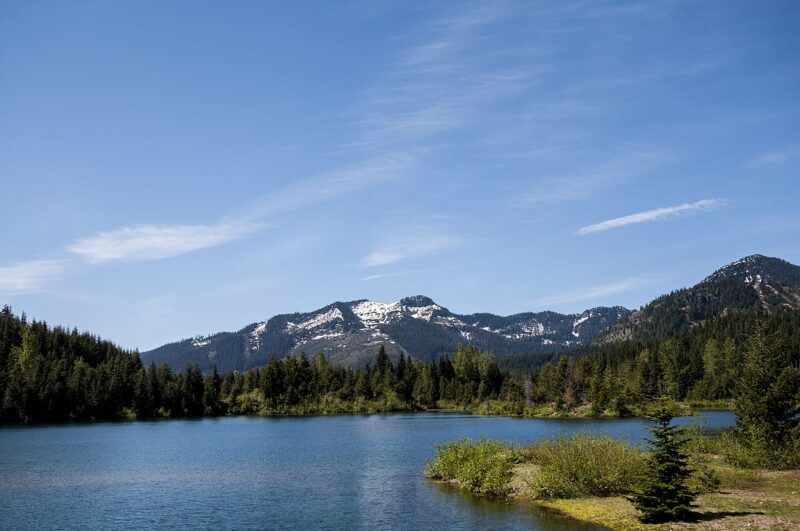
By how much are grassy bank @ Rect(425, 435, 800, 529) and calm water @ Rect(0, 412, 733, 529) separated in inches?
111

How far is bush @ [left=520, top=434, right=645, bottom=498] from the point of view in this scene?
48406 mm

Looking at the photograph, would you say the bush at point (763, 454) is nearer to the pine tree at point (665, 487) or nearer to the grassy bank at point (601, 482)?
the grassy bank at point (601, 482)

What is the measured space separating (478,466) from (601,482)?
35.2ft

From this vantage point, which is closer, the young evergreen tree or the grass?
the grass

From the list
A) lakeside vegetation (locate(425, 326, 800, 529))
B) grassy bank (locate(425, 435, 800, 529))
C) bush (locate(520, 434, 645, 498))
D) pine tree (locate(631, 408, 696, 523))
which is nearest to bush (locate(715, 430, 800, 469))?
lakeside vegetation (locate(425, 326, 800, 529))

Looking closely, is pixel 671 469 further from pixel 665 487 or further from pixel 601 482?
pixel 601 482

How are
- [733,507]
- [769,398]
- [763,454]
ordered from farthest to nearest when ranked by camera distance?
[769,398]
[763,454]
[733,507]

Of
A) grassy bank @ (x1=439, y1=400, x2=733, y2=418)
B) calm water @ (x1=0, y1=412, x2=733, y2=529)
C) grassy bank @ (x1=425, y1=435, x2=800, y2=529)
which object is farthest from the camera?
grassy bank @ (x1=439, y1=400, x2=733, y2=418)

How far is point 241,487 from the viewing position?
6125 cm

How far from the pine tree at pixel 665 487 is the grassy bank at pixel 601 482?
83 cm

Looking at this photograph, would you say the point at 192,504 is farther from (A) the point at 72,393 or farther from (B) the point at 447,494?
(A) the point at 72,393

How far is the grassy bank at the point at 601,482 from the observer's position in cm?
3841

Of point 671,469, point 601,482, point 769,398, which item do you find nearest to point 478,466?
point 601,482

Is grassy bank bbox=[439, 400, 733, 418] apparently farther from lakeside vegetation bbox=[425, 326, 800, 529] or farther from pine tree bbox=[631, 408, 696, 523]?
pine tree bbox=[631, 408, 696, 523]
